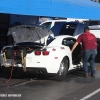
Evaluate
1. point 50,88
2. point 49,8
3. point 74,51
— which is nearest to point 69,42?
point 74,51

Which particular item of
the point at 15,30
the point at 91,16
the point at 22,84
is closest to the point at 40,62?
the point at 22,84

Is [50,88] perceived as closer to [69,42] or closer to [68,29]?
[69,42]

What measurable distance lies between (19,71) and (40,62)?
A: 30.7 inches

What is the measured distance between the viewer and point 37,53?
30.6 feet

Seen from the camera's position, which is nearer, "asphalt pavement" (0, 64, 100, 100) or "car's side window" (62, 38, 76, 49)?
"asphalt pavement" (0, 64, 100, 100)

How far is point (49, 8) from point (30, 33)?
1.04 metres

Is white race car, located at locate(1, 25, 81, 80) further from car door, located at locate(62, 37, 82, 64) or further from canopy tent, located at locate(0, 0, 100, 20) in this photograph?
canopy tent, located at locate(0, 0, 100, 20)

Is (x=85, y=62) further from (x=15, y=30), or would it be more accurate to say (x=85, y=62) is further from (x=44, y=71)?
(x=15, y=30)

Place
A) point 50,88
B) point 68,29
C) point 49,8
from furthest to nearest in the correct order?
point 68,29, point 49,8, point 50,88

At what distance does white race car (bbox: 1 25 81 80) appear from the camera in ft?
30.7

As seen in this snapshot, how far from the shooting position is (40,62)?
9.33 meters

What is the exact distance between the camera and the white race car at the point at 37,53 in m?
9.34

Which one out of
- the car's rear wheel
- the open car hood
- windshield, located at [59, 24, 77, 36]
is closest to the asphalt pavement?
the car's rear wheel

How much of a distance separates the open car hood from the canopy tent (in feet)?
1.92
